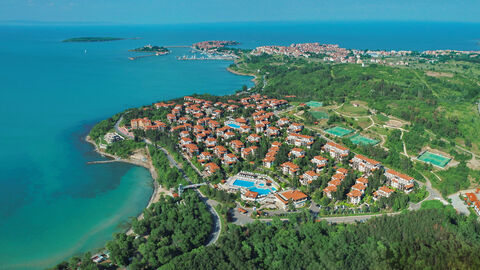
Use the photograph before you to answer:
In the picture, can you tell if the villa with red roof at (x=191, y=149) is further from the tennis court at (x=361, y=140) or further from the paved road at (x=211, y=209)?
the tennis court at (x=361, y=140)

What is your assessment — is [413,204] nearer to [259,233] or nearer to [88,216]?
[259,233]

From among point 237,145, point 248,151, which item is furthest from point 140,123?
point 248,151

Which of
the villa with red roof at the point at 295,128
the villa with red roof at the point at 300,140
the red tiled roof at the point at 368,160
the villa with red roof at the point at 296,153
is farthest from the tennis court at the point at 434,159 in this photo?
the villa with red roof at the point at 295,128

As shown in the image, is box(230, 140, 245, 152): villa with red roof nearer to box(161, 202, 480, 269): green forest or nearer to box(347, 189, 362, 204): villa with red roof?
box(347, 189, 362, 204): villa with red roof

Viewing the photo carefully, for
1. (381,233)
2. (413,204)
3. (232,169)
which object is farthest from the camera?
(232,169)

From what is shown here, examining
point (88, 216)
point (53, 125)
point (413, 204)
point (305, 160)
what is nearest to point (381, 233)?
point (413, 204)

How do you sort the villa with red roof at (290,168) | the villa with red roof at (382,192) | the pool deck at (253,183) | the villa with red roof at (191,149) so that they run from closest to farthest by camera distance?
1. the villa with red roof at (382,192)
2. the pool deck at (253,183)
3. the villa with red roof at (290,168)
4. the villa with red roof at (191,149)

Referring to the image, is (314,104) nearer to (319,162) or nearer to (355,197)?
(319,162)
